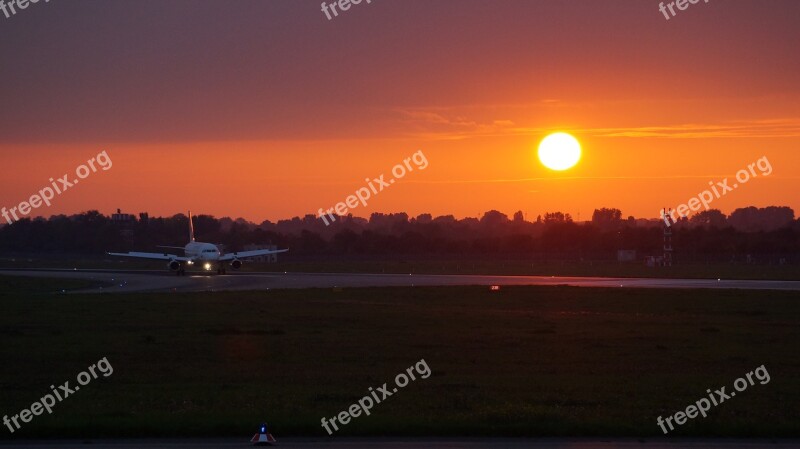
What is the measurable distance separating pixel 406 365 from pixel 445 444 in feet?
30.5

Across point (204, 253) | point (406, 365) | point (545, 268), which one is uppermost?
point (204, 253)

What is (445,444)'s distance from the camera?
14.6 meters

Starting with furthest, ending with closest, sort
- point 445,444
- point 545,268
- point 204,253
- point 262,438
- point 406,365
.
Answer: point 545,268 < point 204,253 < point 406,365 < point 445,444 < point 262,438

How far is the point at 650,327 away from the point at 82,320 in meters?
22.0

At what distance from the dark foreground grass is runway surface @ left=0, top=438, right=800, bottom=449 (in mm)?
559

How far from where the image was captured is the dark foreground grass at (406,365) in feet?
53.0

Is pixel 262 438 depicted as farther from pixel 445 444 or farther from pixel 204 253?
pixel 204 253

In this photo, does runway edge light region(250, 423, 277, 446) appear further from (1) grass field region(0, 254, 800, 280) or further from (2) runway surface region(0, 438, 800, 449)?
(1) grass field region(0, 254, 800, 280)

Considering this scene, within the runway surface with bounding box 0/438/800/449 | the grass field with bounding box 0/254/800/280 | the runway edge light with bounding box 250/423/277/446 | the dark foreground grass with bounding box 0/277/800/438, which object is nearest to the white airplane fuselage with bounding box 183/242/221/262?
the grass field with bounding box 0/254/800/280

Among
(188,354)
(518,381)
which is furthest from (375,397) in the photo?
(188,354)

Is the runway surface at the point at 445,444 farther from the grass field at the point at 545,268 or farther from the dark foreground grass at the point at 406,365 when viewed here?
the grass field at the point at 545,268

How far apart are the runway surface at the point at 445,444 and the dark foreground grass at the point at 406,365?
0.56 m

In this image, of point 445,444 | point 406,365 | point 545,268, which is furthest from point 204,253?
point 445,444

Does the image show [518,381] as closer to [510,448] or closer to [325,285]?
[510,448]
